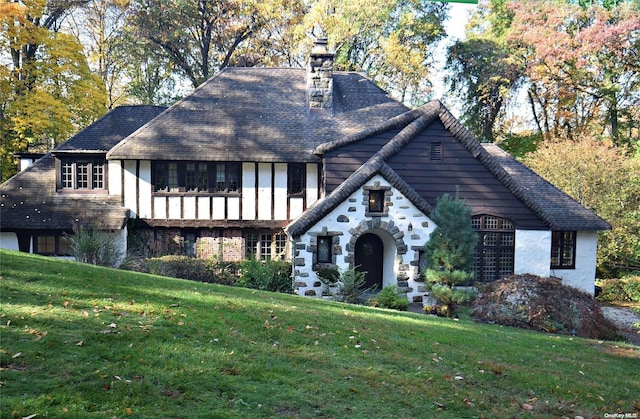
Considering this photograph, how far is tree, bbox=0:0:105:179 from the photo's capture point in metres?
20.7

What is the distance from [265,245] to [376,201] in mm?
4977

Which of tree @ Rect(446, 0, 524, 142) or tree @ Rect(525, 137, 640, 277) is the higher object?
tree @ Rect(446, 0, 524, 142)

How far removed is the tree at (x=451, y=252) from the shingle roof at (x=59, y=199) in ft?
35.0

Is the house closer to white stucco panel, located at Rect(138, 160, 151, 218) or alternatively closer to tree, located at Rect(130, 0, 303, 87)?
white stucco panel, located at Rect(138, 160, 151, 218)

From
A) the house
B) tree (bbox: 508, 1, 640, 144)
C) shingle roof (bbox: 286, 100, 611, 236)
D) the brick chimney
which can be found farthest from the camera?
tree (bbox: 508, 1, 640, 144)

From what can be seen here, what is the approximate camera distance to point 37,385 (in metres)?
4.72

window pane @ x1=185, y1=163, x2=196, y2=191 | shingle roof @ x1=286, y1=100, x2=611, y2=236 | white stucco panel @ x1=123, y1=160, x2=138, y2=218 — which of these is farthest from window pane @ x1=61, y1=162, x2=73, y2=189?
shingle roof @ x1=286, y1=100, x2=611, y2=236

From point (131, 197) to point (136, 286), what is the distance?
387 inches

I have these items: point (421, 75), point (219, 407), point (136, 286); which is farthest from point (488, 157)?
point (421, 75)

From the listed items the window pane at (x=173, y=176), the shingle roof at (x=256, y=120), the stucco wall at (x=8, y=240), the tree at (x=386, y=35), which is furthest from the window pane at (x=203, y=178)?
the tree at (x=386, y=35)

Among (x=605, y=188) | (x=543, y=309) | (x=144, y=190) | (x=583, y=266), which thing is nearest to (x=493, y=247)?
(x=583, y=266)

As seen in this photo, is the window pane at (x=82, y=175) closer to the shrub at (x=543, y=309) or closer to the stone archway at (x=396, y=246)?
the stone archway at (x=396, y=246)

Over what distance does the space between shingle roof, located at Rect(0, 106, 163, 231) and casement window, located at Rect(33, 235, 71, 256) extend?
0.78m

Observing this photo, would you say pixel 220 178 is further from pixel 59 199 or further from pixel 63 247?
pixel 63 247
